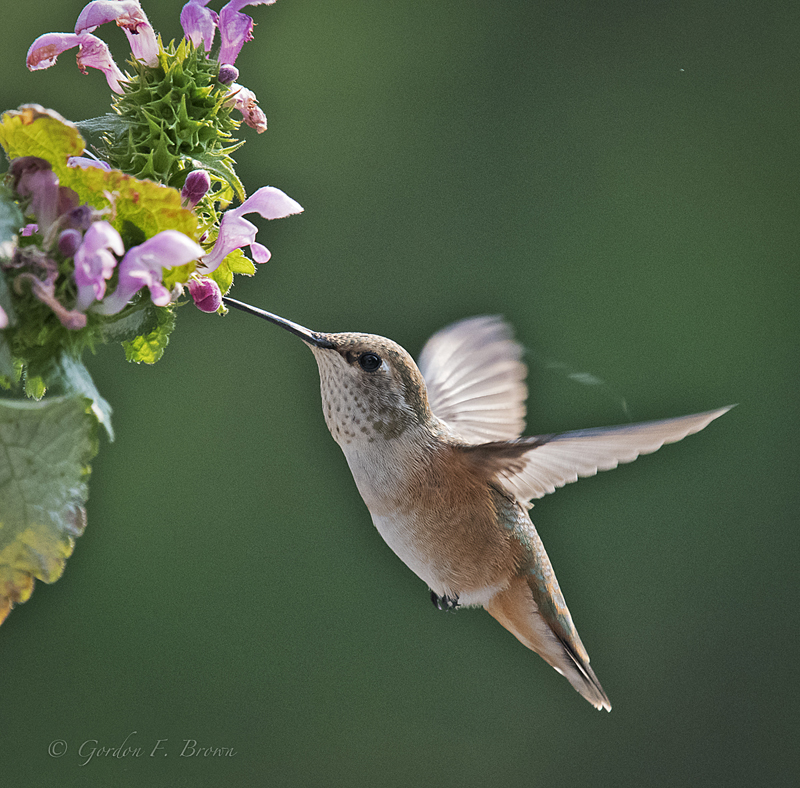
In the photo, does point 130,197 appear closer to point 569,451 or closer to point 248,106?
point 248,106

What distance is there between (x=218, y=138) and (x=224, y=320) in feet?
5.44

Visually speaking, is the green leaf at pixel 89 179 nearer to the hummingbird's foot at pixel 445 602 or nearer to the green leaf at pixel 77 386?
the green leaf at pixel 77 386

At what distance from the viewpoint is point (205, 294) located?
2.07 feet

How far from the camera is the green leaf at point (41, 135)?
0.53 meters

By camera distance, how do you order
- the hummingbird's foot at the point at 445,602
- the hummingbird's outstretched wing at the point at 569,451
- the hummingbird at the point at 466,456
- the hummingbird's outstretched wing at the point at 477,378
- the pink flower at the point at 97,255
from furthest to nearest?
the hummingbird's outstretched wing at the point at 477,378
the hummingbird's foot at the point at 445,602
the hummingbird at the point at 466,456
the hummingbird's outstretched wing at the point at 569,451
the pink flower at the point at 97,255

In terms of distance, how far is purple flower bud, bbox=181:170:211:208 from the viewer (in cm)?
59

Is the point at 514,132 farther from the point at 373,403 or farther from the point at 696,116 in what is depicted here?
the point at 373,403

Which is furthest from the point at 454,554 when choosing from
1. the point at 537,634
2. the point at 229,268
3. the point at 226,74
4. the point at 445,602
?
the point at 226,74

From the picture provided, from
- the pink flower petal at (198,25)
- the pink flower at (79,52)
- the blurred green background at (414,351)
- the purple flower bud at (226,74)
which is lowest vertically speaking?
the blurred green background at (414,351)

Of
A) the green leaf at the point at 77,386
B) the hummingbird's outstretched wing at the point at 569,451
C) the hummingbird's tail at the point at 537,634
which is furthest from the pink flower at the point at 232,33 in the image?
the hummingbird's tail at the point at 537,634

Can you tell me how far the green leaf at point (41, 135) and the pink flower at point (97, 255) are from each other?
0.06 meters

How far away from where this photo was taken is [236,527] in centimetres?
230

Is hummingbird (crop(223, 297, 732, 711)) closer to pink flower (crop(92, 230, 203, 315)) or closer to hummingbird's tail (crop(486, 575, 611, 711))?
hummingbird's tail (crop(486, 575, 611, 711))

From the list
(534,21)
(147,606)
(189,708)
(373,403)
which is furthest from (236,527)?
(534,21)
